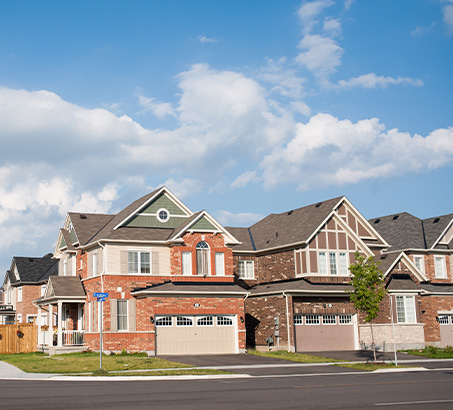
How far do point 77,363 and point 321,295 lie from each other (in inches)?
659

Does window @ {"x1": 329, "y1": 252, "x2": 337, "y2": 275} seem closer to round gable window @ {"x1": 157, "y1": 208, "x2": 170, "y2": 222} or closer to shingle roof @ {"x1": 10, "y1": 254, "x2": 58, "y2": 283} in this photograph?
round gable window @ {"x1": 157, "y1": 208, "x2": 170, "y2": 222}

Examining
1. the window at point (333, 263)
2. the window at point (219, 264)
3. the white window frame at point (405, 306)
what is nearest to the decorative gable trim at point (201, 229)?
the window at point (219, 264)

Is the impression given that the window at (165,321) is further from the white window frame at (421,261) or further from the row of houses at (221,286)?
the white window frame at (421,261)

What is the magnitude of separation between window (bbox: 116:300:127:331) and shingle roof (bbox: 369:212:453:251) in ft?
76.5

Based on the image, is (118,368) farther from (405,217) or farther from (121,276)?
(405,217)

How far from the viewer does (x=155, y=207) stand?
40.8 m

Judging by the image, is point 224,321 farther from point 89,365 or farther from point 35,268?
point 35,268

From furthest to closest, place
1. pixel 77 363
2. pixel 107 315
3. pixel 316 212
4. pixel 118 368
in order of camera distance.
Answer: pixel 316 212
pixel 107 315
pixel 77 363
pixel 118 368

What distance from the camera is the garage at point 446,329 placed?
44.0 metres

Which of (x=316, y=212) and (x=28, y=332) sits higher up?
(x=316, y=212)

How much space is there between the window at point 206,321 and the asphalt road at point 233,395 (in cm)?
1545

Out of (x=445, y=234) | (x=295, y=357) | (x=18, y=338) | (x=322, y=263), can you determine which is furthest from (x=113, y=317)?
(x=445, y=234)

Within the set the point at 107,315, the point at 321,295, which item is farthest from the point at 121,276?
the point at 321,295

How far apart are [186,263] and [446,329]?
20273 millimetres
